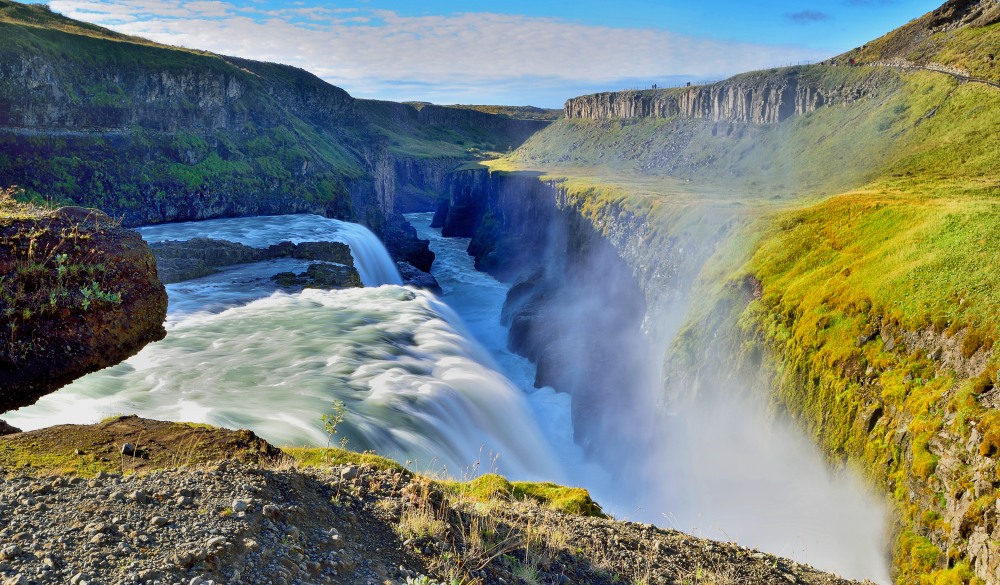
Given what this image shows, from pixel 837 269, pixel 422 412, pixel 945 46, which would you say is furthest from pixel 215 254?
pixel 945 46

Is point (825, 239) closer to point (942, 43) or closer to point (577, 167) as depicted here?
point (942, 43)

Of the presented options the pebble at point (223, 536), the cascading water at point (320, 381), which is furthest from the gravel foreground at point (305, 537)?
the cascading water at point (320, 381)

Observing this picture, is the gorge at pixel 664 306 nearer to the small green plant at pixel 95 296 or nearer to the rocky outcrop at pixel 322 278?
the rocky outcrop at pixel 322 278

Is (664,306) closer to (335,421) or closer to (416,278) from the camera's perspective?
(335,421)

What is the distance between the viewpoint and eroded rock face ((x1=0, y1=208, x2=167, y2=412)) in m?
14.5

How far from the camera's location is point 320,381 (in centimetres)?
2647

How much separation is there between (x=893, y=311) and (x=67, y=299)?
24329 millimetres

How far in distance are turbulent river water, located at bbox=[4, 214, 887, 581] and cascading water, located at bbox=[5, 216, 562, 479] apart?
10cm

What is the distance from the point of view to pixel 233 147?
3046 inches

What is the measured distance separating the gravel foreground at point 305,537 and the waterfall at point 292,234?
1838 inches

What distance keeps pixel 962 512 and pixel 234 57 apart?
146m

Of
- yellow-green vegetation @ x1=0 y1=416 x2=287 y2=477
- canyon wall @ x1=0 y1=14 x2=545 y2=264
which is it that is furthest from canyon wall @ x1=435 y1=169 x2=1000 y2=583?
canyon wall @ x1=0 y1=14 x2=545 y2=264

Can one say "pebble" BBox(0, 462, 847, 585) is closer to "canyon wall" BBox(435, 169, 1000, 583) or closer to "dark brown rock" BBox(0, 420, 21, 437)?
"dark brown rock" BBox(0, 420, 21, 437)

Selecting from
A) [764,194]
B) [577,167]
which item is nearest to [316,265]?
[764,194]
